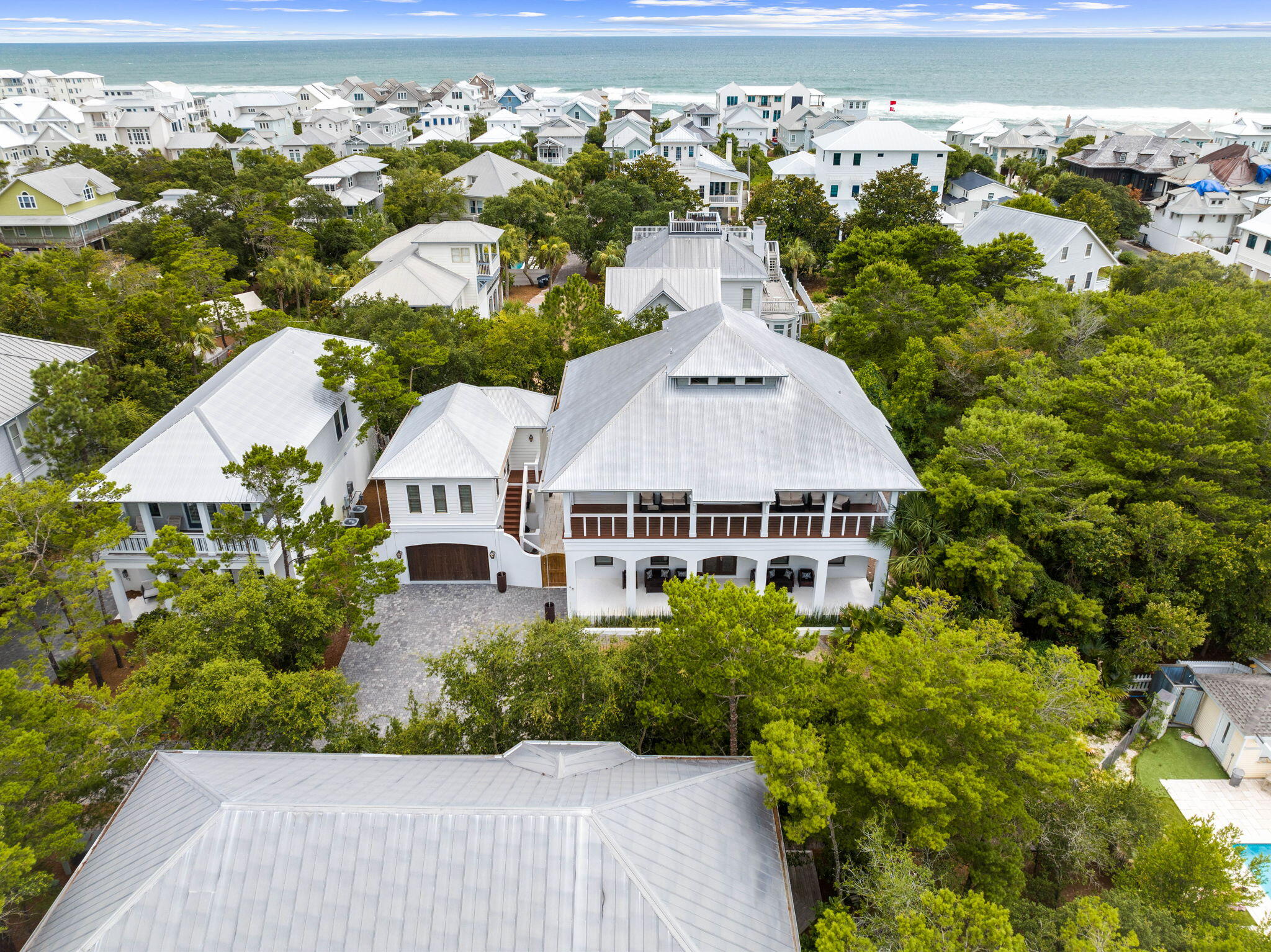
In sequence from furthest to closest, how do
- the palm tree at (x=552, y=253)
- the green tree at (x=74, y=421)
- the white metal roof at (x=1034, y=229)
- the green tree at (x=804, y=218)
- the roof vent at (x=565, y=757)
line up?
1. the green tree at (x=804, y=218)
2. the palm tree at (x=552, y=253)
3. the white metal roof at (x=1034, y=229)
4. the green tree at (x=74, y=421)
5. the roof vent at (x=565, y=757)

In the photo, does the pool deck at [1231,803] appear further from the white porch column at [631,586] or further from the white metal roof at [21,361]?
the white metal roof at [21,361]

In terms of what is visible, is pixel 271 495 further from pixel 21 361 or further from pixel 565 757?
pixel 21 361

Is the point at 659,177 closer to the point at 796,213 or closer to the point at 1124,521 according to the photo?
the point at 796,213

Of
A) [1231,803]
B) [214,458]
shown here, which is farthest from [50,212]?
[1231,803]

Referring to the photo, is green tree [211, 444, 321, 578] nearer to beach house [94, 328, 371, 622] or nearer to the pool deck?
beach house [94, 328, 371, 622]

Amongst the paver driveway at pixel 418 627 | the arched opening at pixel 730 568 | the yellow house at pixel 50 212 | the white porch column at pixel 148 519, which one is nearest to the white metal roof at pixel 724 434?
the arched opening at pixel 730 568

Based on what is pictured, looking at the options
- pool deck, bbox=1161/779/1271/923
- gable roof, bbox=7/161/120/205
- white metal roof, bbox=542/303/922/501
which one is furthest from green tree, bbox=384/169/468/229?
pool deck, bbox=1161/779/1271/923
